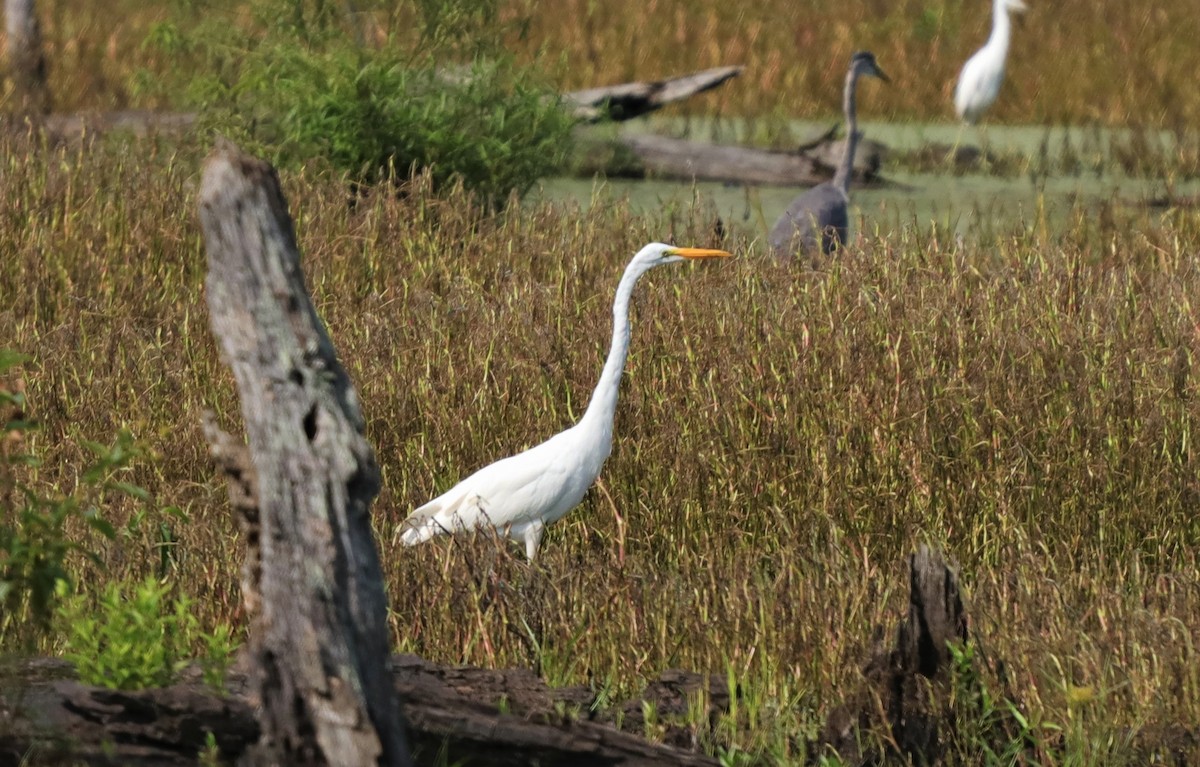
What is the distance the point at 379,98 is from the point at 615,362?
4.08 metres

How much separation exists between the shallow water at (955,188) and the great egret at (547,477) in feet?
14.4

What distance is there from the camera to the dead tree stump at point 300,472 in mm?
2230

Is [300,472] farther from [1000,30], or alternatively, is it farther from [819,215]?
[1000,30]

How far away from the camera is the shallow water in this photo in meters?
9.62

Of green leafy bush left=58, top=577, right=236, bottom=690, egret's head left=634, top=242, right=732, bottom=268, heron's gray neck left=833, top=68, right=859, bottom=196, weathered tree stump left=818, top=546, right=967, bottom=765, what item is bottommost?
weathered tree stump left=818, top=546, right=967, bottom=765

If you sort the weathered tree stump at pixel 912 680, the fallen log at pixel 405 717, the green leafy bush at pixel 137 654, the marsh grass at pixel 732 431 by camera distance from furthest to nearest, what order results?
1. the marsh grass at pixel 732 431
2. the weathered tree stump at pixel 912 680
3. the green leafy bush at pixel 137 654
4. the fallen log at pixel 405 717

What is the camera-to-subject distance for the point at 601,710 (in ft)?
11.1

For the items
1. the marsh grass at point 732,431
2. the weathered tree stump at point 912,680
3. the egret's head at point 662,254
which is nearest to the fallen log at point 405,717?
the weathered tree stump at point 912,680

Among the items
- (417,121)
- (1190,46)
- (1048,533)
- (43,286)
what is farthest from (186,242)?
(1190,46)

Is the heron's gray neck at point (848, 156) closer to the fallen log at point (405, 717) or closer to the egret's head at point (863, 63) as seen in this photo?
the egret's head at point (863, 63)

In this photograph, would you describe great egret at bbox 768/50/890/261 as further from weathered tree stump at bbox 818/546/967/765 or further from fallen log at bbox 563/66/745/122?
weathered tree stump at bbox 818/546/967/765

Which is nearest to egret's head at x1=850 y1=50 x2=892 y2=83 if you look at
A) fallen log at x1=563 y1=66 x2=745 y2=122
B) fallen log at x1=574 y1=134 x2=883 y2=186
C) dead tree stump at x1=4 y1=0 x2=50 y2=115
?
fallen log at x1=574 y1=134 x2=883 y2=186

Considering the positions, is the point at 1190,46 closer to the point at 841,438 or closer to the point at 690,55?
the point at 690,55

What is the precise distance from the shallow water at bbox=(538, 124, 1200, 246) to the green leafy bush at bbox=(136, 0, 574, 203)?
2.28 feet
